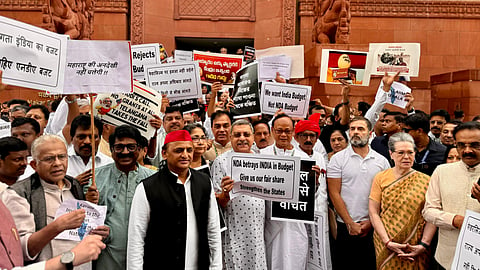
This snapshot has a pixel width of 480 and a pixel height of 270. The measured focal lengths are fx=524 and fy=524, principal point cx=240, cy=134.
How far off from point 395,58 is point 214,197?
6168 millimetres

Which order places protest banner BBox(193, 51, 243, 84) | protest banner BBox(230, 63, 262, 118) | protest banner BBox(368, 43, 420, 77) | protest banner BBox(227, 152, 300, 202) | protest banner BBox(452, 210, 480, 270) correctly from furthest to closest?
protest banner BBox(368, 43, 420, 77)
protest banner BBox(193, 51, 243, 84)
protest banner BBox(230, 63, 262, 118)
protest banner BBox(227, 152, 300, 202)
protest banner BBox(452, 210, 480, 270)

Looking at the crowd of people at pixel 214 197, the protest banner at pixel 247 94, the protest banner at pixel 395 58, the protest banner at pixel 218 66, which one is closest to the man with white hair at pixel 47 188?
the crowd of people at pixel 214 197

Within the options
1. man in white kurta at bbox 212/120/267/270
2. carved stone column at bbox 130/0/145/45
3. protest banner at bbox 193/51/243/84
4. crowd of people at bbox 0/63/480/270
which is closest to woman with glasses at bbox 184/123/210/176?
crowd of people at bbox 0/63/480/270

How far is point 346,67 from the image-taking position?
955 cm

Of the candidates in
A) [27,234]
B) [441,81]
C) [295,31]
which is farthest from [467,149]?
[295,31]

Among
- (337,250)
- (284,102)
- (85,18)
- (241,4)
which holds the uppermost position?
(241,4)

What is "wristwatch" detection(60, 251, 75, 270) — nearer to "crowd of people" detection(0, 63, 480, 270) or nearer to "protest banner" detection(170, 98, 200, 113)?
"crowd of people" detection(0, 63, 480, 270)

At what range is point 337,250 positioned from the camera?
18.6 feet

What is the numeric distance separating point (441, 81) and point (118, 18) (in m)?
9.98

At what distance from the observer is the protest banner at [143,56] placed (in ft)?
26.7

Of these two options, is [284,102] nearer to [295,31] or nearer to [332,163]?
[332,163]

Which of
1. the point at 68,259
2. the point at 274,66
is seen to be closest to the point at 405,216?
the point at 68,259

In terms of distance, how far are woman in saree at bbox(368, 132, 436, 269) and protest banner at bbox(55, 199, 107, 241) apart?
2679 millimetres

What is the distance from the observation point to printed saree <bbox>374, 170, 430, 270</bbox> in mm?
4945
